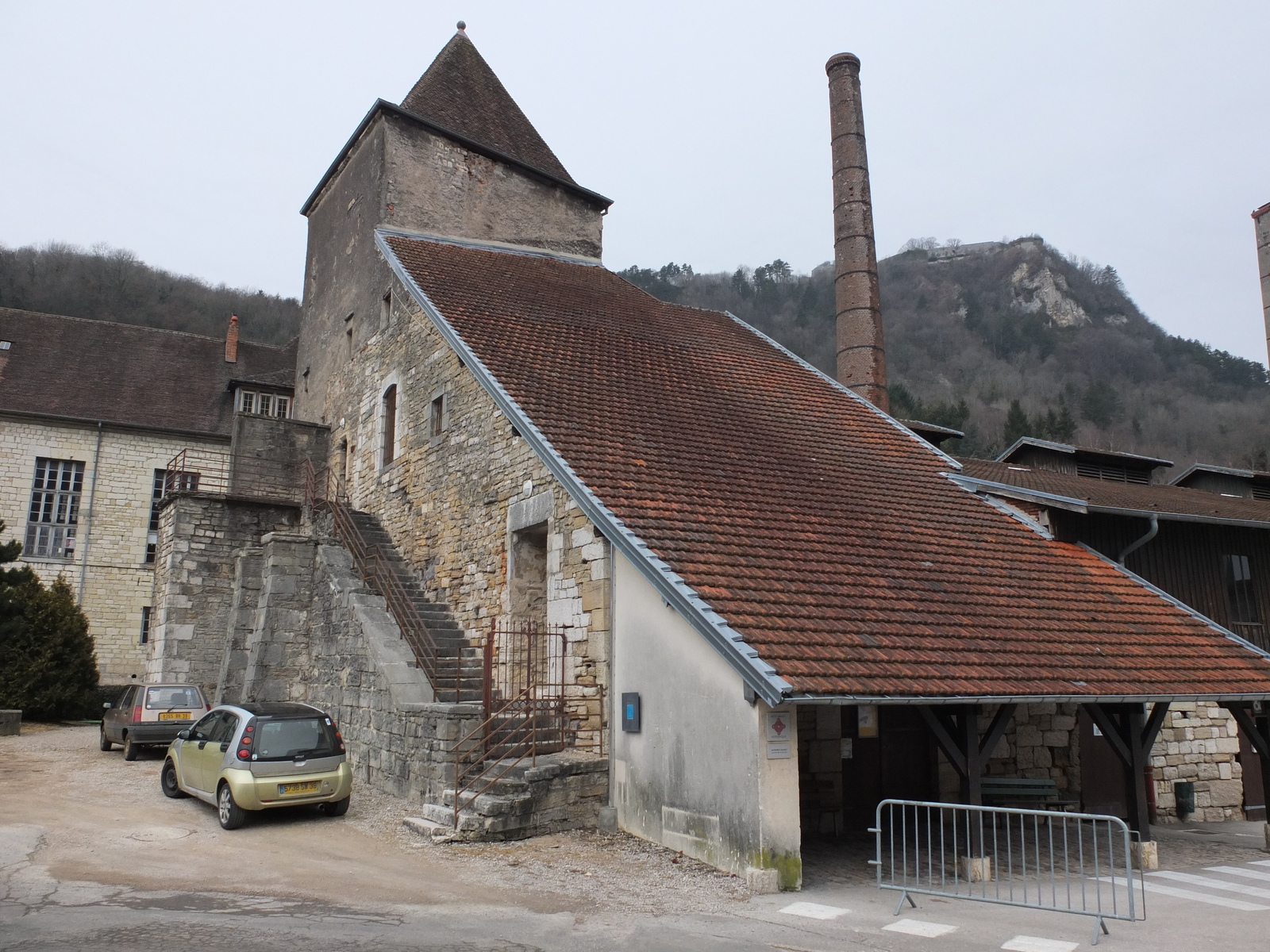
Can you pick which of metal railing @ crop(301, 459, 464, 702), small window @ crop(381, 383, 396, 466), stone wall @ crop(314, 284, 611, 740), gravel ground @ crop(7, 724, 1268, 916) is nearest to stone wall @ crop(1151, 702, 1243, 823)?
gravel ground @ crop(7, 724, 1268, 916)

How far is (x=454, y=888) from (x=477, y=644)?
18.2 feet

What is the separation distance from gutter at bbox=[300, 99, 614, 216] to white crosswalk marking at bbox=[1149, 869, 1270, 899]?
1577 cm

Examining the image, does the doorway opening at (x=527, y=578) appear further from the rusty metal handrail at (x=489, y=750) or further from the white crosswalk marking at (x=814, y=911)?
the white crosswalk marking at (x=814, y=911)

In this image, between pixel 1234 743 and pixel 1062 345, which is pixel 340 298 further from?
pixel 1062 345

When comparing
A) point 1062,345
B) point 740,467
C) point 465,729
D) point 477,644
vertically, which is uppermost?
point 1062,345

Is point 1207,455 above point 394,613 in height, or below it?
above

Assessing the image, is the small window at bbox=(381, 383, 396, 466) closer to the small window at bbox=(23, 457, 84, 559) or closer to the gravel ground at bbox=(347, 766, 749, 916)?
the gravel ground at bbox=(347, 766, 749, 916)

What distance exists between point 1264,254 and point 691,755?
852 inches

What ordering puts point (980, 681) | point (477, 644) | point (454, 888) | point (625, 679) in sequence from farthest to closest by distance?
point (477, 644) < point (625, 679) < point (980, 681) < point (454, 888)

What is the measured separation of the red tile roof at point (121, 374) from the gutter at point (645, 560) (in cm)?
1722

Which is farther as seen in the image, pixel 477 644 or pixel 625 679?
pixel 477 644

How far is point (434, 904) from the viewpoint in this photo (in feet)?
22.4

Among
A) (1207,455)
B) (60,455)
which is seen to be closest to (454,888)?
(60,455)

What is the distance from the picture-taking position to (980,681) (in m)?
7.97
